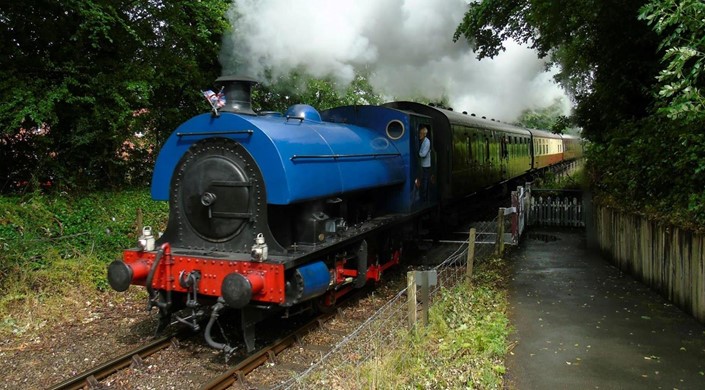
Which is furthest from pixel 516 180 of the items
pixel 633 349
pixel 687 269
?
pixel 633 349

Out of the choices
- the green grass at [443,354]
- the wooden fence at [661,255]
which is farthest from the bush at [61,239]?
the wooden fence at [661,255]

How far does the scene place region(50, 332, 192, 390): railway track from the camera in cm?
499

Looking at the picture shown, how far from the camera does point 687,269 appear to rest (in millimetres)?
6652

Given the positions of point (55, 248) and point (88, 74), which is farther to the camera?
point (88, 74)

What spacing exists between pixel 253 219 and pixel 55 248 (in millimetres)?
4990

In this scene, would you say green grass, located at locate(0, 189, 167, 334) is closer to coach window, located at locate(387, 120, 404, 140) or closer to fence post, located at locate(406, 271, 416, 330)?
fence post, located at locate(406, 271, 416, 330)

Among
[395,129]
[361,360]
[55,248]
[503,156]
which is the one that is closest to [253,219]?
[361,360]

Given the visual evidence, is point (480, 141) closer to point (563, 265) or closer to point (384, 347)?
point (563, 265)

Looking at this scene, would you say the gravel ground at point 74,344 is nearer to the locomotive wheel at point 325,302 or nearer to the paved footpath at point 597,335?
the locomotive wheel at point 325,302

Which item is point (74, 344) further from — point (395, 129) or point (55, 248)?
point (395, 129)

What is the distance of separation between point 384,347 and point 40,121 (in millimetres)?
7771

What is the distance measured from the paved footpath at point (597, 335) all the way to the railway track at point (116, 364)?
12.4 ft

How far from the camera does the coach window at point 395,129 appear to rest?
29.8 feet

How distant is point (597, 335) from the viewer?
237 inches
